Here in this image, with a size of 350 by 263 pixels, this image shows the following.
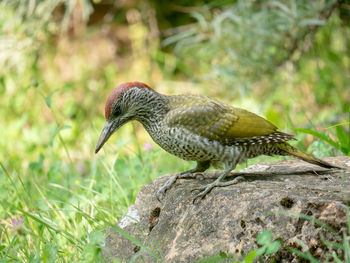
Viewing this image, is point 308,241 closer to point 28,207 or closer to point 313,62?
point 28,207

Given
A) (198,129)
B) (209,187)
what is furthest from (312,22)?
(209,187)

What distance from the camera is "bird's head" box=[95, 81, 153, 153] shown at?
11.2 ft

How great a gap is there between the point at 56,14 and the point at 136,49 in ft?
5.06

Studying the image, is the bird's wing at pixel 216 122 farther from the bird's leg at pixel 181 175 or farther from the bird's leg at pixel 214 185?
the bird's leg at pixel 181 175

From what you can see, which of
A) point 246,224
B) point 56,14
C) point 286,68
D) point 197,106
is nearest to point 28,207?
point 197,106

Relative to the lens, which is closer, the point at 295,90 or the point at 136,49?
the point at 295,90

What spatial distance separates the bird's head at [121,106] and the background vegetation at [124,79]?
20.4 inches

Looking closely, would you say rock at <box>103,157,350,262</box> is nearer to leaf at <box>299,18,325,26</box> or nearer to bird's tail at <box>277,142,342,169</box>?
bird's tail at <box>277,142,342,169</box>

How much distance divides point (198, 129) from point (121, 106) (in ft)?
1.98

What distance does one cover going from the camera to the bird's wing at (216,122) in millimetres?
3343

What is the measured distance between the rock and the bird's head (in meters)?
0.52

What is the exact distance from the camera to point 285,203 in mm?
2564

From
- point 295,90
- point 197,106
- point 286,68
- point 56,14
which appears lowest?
point 295,90

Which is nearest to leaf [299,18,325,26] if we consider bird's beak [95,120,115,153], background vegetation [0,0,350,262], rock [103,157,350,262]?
background vegetation [0,0,350,262]
